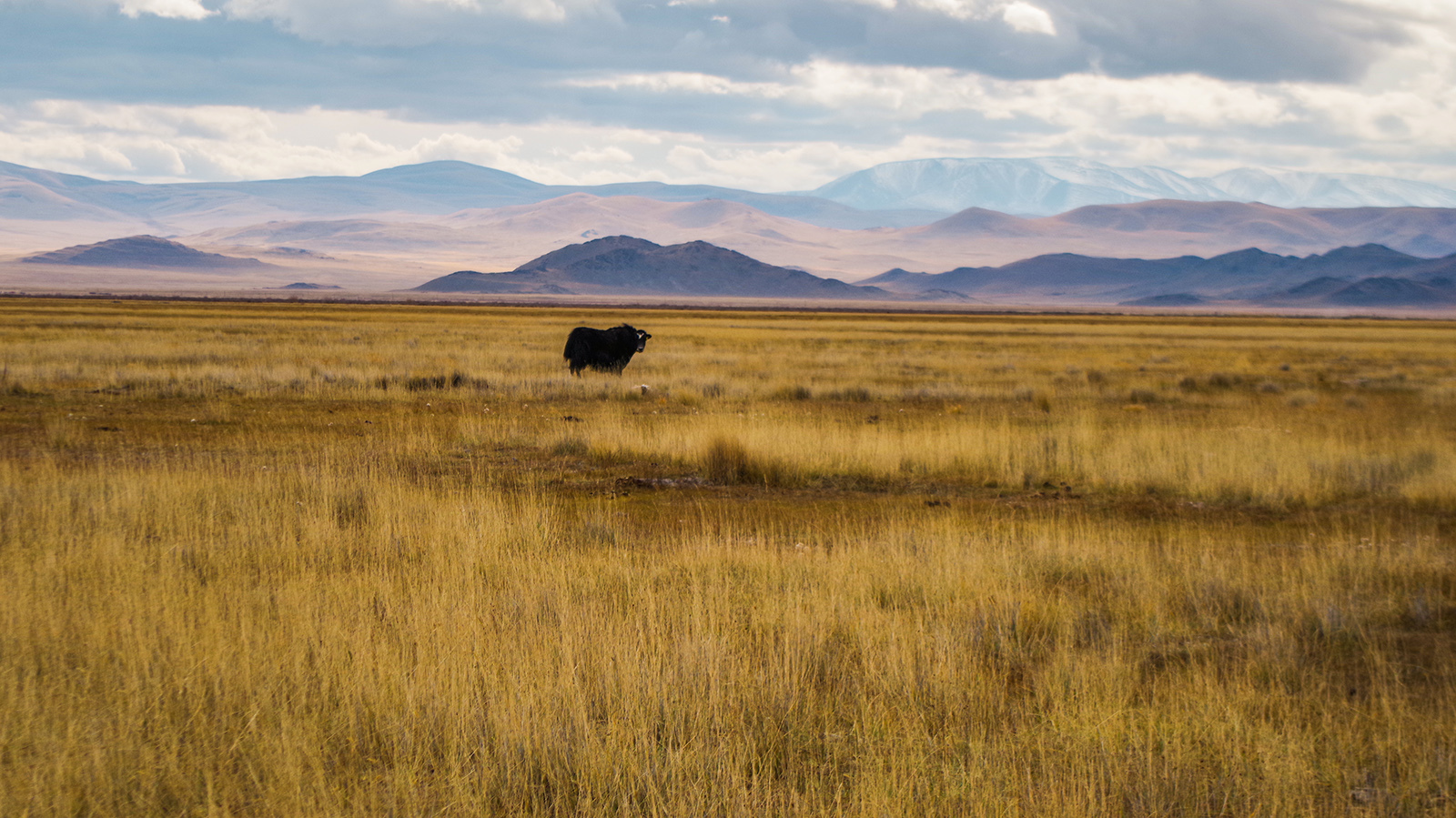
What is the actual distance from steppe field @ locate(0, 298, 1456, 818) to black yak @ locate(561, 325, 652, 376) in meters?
10.1

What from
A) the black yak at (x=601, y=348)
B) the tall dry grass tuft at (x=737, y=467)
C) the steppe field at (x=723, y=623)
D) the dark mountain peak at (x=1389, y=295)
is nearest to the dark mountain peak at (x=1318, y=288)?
the dark mountain peak at (x=1389, y=295)

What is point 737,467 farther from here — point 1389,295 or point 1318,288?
point 1318,288

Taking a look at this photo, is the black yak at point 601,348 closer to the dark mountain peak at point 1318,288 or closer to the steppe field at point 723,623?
the steppe field at point 723,623

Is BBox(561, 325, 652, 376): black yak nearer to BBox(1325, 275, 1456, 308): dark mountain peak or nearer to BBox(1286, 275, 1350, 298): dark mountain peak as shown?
BBox(1325, 275, 1456, 308): dark mountain peak

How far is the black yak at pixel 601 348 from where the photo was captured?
2470 cm

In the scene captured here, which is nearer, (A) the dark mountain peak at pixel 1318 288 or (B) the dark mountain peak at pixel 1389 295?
(B) the dark mountain peak at pixel 1389 295

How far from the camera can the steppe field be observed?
12.7 feet

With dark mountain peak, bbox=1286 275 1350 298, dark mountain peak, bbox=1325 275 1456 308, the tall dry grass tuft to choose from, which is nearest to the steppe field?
the tall dry grass tuft

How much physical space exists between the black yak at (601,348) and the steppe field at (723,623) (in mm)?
10069

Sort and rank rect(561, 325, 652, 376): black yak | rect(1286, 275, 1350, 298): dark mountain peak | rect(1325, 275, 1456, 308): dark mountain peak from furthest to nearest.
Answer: rect(1286, 275, 1350, 298): dark mountain peak
rect(1325, 275, 1456, 308): dark mountain peak
rect(561, 325, 652, 376): black yak

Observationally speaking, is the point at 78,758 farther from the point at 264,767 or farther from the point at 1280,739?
the point at 1280,739

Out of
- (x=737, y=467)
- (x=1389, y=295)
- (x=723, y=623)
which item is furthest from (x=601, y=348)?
(x=1389, y=295)

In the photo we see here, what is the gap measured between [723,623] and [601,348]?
1984cm

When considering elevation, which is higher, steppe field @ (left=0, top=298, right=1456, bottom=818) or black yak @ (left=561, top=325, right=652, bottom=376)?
black yak @ (left=561, top=325, right=652, bottom=376)
